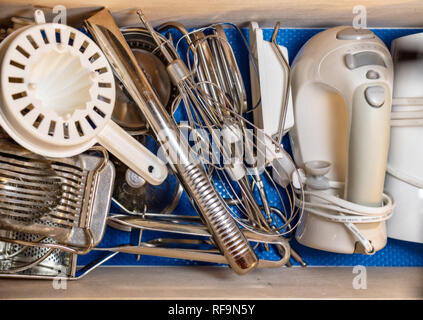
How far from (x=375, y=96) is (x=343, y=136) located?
0.36ft

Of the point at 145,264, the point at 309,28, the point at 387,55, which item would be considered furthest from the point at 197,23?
the point at 145,264

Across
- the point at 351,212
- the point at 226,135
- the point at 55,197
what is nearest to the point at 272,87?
the point at 226,135

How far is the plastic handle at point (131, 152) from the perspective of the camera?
62 cm

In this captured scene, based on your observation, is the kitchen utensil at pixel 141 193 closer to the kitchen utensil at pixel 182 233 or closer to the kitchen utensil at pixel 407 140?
the kitchen utensil at pixel 182 233

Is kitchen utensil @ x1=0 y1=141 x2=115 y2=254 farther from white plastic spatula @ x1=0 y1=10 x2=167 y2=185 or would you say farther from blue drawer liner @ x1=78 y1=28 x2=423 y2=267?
blue drawer liner @ x1=78 y1=28 x2=423 y2=267

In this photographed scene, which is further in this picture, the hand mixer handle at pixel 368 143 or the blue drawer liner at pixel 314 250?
the blue drawer liner at pixel 314 250

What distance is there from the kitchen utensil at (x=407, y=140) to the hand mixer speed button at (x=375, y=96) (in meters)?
0.08

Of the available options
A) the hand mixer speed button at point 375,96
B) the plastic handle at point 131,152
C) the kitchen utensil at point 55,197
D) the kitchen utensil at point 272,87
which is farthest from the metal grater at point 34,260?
the hand mixer speed button at point 375,96

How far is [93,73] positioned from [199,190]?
218 mm

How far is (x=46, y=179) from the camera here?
59 cm

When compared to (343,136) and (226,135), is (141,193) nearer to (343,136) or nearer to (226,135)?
(226,135)

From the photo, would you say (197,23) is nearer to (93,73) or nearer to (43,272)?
(93,73)

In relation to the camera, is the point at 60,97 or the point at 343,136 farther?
the point at 343,136

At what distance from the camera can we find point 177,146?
2.09 feet
